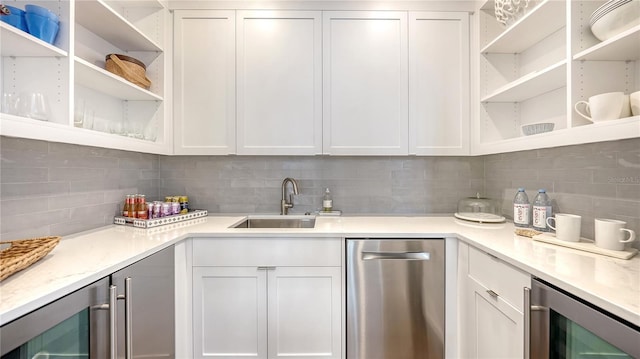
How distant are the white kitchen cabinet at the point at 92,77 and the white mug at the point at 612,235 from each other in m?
2.19

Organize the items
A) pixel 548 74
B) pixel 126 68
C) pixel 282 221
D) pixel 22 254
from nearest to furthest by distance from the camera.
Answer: pixel 22 254 → pixel 548 74 → pixel 126 68 → pixel 282 221

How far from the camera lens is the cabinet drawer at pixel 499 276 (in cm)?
110

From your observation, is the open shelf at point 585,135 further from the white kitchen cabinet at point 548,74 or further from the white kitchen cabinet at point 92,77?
the white kitchen cabinet at point 92,77

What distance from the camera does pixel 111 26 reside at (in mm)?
1633

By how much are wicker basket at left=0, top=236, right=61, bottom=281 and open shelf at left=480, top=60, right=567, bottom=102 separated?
2.14 m

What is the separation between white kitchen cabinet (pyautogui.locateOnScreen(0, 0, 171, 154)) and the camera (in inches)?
43.7

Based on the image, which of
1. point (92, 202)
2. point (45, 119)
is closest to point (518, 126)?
point (45, 119)

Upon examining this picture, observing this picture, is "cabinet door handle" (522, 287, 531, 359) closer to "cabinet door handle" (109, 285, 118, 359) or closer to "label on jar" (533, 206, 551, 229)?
"label on jar" (533, 206, 551, 229)

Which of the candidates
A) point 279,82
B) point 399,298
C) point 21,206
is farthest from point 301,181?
point 21,206

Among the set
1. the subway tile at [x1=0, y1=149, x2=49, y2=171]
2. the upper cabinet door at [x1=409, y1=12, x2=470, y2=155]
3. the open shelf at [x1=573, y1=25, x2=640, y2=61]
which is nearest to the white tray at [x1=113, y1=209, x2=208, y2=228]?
the subway tile at [x1=0, y1=149, x2=49, y2=171]

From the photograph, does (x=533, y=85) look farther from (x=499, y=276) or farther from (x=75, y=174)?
(x=75, y=174)

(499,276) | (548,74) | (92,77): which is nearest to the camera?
(499,276)

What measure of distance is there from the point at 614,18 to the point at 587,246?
2.89ft

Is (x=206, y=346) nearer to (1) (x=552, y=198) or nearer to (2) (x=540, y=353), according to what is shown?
(2) (x=540, y=353)
